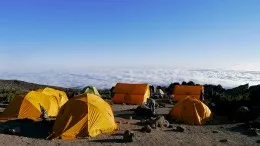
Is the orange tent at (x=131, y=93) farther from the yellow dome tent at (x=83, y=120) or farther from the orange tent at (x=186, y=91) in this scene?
the yellow dome tent at (x=83, y=120)

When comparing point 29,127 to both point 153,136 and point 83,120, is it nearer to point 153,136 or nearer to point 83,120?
point 83,120

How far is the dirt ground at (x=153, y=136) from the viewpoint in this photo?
1741 centimetres

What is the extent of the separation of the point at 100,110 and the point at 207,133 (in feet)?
19.5

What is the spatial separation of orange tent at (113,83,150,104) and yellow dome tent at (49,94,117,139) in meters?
14.3

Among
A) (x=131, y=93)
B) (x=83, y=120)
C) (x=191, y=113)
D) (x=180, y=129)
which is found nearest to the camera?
(x=83, y=120)

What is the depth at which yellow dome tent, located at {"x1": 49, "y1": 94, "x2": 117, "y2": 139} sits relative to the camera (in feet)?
61.3

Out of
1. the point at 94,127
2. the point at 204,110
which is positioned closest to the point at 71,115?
the point at 94,127

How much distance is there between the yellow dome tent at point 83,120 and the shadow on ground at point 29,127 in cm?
92

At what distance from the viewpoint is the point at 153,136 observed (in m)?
18.6

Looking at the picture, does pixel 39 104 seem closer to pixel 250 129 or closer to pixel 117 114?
pixel 117 114

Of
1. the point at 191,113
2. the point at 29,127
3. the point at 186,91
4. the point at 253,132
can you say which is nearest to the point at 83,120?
the point at 29,127

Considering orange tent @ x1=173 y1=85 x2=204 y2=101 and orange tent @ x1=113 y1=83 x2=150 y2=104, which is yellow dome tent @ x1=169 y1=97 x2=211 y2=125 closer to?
orange tent @ x1=113 y1=83 x2=150 y2=104

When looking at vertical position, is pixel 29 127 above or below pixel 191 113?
below

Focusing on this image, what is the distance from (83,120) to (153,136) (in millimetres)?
3688
